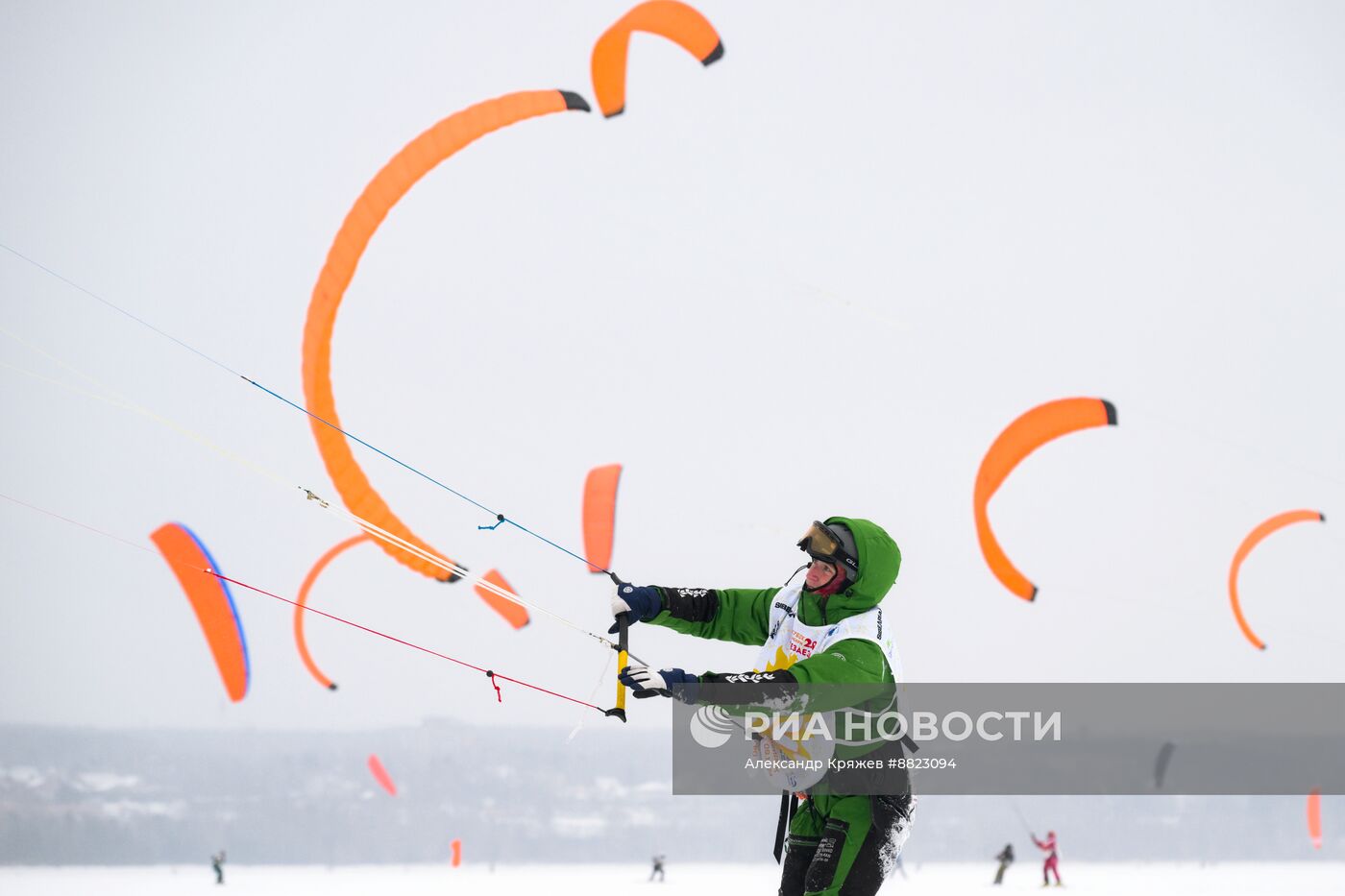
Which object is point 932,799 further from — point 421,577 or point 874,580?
point 874,580

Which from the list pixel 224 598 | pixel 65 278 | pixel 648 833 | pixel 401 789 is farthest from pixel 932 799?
pixel 65 278

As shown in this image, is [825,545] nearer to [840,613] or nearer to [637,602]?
[840,613]

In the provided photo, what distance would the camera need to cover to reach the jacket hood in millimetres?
4059

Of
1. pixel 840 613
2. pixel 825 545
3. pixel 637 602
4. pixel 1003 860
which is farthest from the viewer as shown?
pixel 1003 860

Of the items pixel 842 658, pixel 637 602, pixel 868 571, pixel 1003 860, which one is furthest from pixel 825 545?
pixel 1003 860

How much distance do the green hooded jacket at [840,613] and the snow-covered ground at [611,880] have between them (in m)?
9.26

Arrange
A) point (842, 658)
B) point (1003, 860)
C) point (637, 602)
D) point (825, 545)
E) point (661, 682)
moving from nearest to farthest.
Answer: point (661, 682)
point (842, 658)
point (825, 545)
point (637, 602)
point (1003, 860)

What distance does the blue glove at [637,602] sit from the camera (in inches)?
170

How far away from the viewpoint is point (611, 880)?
47.7 feet

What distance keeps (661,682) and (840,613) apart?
828mm

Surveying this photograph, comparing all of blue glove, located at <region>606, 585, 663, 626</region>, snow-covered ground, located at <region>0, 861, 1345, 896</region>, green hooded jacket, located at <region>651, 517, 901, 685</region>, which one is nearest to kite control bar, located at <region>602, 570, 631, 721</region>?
blue glove, located at <region>606, 585, 663, 626</region>

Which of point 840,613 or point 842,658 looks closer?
point 842,658

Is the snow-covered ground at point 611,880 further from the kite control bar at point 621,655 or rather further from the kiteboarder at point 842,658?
the kite control bar at point 621,655

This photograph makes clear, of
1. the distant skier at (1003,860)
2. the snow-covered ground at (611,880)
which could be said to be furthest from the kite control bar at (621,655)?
the distant skier at (1003,860)
